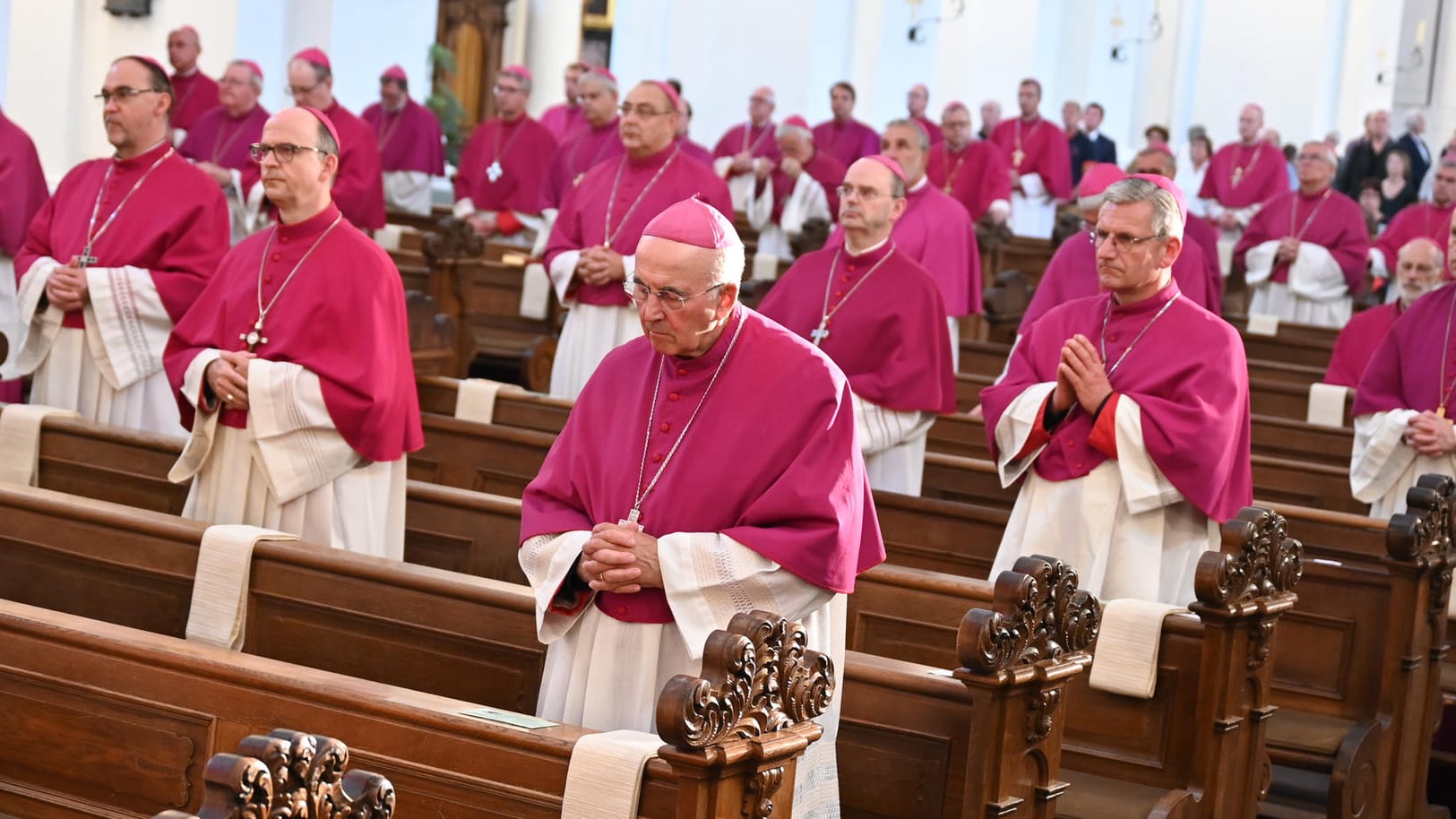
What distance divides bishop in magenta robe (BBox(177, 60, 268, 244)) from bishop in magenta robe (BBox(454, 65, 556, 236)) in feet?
7.82

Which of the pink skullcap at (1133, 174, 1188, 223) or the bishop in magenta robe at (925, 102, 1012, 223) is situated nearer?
the pink skullcap at (1133, 174, 1188, 223)

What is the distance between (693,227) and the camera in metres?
3.91

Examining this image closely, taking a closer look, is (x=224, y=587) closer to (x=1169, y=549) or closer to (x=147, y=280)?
(x=147, y=280)

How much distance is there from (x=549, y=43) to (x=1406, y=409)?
15491mm

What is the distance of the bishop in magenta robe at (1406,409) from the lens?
6840 mm

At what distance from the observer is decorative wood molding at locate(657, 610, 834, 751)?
3.22m

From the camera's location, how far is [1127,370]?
18.4 feet

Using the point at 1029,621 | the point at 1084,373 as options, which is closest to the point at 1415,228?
the point at 1084,373

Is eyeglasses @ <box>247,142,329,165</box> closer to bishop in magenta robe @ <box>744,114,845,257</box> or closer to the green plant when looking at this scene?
bishop in magenta robe @ <box>744,114,845,257</box>

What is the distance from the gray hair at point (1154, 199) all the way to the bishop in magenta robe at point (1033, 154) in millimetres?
13033

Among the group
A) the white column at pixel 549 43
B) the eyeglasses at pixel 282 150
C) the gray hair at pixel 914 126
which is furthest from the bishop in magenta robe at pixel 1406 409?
the white column at pixel 549 43

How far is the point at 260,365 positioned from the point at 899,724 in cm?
240

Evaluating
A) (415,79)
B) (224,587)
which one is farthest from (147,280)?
(415,79)

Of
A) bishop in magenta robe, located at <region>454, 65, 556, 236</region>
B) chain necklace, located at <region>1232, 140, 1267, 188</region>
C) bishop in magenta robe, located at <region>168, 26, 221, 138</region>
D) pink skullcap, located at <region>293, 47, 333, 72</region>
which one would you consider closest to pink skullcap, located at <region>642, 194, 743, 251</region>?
pink skullcap, located at <region>293, 47, 333, 72</region>
